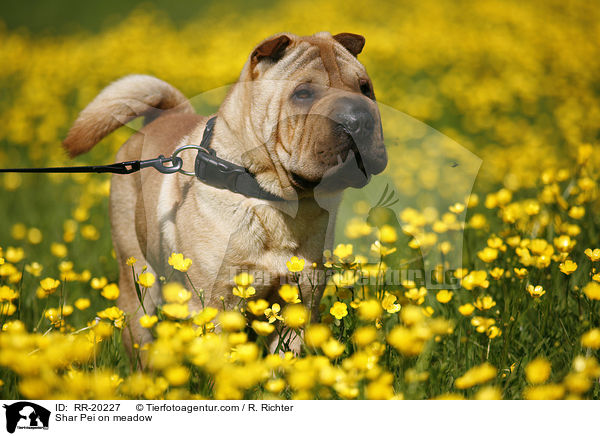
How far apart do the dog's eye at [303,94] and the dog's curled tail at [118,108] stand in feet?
3.79

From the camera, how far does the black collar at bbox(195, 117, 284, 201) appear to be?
6.55 feet

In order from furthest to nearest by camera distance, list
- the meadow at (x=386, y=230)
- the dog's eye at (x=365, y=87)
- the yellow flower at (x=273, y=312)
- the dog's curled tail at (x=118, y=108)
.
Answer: the dog's curled tail at (x=118, y=108) → the dog's eye at (x=365, y=87) → the yellow flower at (x=273, y=312) → the meadow at (x=386, y=230)

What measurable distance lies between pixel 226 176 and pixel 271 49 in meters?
0.52

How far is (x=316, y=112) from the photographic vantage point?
1.87 meters

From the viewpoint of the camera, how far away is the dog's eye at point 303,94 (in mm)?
1973

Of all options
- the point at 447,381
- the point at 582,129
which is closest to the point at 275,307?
the point at 447,381

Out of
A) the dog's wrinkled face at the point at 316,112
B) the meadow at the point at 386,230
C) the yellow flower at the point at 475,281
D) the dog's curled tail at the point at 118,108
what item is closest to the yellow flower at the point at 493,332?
the meadow at the point at 386,230

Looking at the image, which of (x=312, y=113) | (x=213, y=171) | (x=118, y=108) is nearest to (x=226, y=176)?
(x=213, y=171)

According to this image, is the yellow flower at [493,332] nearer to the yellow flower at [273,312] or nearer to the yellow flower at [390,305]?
the yellow flower at [390,305]
